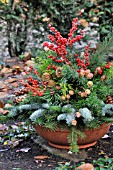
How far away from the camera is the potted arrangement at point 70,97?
3180mm

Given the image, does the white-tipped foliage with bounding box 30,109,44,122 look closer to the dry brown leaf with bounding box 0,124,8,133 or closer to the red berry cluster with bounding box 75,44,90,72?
the red berry cluster with bounding box 75,44,90,72

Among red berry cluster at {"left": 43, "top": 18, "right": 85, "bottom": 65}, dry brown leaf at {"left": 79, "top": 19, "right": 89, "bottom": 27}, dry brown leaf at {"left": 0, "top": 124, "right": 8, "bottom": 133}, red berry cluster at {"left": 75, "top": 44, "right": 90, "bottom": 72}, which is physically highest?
dry brown leaf at {"left": 79, "top": 19, "right": 89, "bottom": 27}

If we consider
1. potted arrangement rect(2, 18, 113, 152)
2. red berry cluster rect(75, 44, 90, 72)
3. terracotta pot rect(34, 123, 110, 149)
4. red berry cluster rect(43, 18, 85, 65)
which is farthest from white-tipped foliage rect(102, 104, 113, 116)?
red berry cluster rect(43, 18, 85, 65)

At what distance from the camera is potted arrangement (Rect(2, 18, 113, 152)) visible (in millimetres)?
3180

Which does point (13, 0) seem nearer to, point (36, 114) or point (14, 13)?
point (14, 13)

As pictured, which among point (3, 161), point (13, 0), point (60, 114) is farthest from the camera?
point (13, 0)

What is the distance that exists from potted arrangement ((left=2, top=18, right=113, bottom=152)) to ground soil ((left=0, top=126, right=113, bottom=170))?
117 mm

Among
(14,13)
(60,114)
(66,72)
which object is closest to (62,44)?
(66,72)

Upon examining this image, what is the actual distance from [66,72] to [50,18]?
11.4ft

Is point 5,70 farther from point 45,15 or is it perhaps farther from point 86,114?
point 86,114

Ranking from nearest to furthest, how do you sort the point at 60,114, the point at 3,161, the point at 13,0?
the point at 60,114 → the point at 3,161 → the point at 13,0

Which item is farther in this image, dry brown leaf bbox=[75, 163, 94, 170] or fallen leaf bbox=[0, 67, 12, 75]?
fallen leaf bbox=[0, 67, 12, 75]

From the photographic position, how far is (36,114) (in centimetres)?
320

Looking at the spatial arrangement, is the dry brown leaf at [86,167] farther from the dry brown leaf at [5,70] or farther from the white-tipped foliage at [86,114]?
the dry brown leaf at [5,70]
